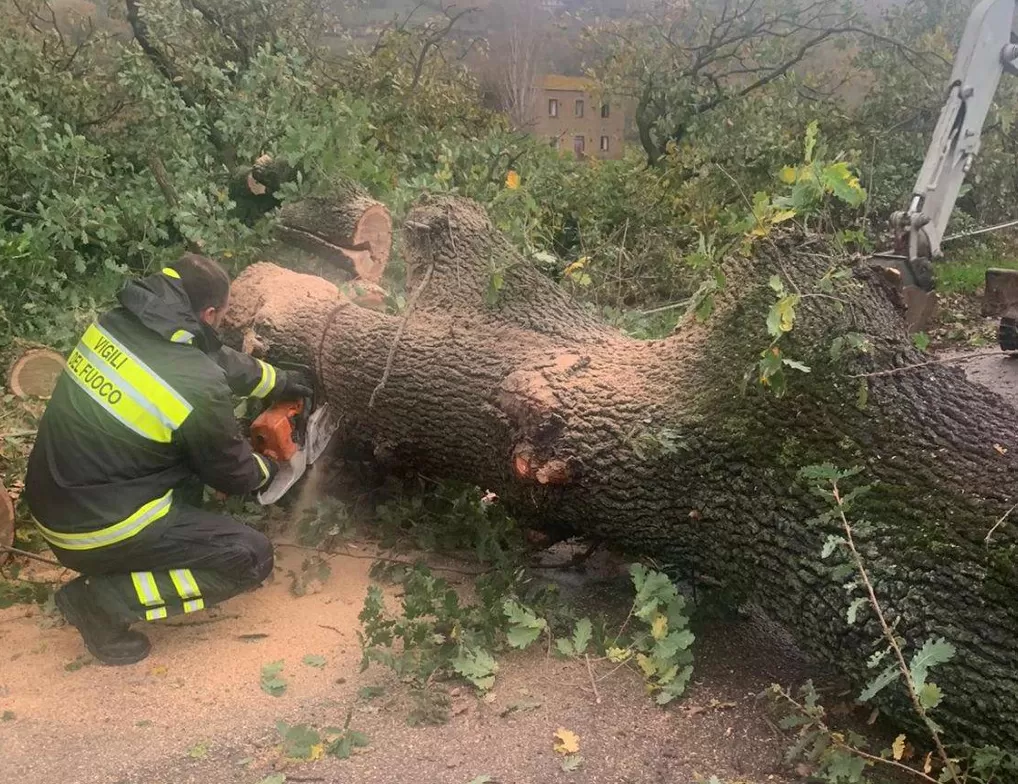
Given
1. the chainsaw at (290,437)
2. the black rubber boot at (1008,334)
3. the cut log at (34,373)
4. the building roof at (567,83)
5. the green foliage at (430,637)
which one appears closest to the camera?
the green foliage at (430,637)

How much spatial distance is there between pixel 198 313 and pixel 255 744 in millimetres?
1599

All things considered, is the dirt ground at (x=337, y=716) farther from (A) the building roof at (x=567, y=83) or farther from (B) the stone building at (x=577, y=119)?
(A) the building roof at (x=567, y=83)

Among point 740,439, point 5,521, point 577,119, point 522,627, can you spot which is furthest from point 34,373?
point 577,119

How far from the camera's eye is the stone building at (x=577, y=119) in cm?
668

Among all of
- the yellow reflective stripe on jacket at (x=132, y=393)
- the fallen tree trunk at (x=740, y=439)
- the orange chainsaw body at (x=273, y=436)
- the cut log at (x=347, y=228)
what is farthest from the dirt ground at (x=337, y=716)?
the cut log at (x=347, y=228)

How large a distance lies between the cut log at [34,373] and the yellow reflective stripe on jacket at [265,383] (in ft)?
4.28

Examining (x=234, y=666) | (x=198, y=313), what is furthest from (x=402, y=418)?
(x=234, y=666)

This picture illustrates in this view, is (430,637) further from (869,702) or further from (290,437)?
(869,702)

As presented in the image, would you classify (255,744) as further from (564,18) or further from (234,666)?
(564,18)

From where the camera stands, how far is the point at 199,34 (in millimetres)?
6824

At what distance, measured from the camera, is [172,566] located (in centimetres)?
309

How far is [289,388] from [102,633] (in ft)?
3.98

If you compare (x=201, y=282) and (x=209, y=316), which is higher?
(x=201, y=282)

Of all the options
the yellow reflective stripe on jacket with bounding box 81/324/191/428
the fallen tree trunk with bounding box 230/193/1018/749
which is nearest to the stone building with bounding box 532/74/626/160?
the fallen tree trunk with bounding box 230/193/1018/749
